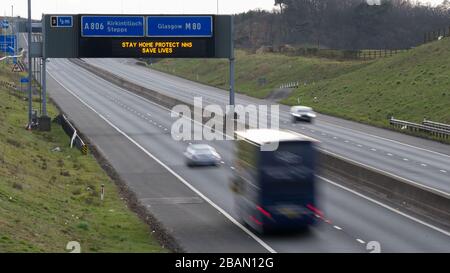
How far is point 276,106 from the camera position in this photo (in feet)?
286

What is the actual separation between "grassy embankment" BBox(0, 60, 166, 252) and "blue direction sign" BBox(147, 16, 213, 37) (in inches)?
508

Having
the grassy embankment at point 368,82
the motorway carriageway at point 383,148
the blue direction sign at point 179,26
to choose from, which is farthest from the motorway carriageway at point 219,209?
the grassy embankment at point 368,82

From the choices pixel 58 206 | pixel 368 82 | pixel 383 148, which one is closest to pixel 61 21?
pixel 383 148

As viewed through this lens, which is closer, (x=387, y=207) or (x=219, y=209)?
(x=219, y=209)

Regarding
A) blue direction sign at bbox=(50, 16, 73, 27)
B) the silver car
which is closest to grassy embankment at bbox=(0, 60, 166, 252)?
the silver car

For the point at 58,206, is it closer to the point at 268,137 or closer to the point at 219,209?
the point at 219,209

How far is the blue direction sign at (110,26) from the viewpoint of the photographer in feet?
188

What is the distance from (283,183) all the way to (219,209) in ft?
21.8

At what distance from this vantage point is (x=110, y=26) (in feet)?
189

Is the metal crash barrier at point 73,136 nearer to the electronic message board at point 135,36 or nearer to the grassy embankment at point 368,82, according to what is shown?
the electronic message board at point 135,36

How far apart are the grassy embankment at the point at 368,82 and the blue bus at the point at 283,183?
40225 millimetres

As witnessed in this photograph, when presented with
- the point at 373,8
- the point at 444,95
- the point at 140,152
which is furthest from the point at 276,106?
the point at 373,8

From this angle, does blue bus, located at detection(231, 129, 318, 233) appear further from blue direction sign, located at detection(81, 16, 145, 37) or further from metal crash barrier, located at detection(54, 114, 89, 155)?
blue direction sign, located at detection(81, 16, 145, 37)

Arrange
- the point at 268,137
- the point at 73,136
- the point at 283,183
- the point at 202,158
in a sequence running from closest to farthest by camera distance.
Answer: the point at 283,183 < the point at 268,137 < the point at 202,158 < the point at 73,136
